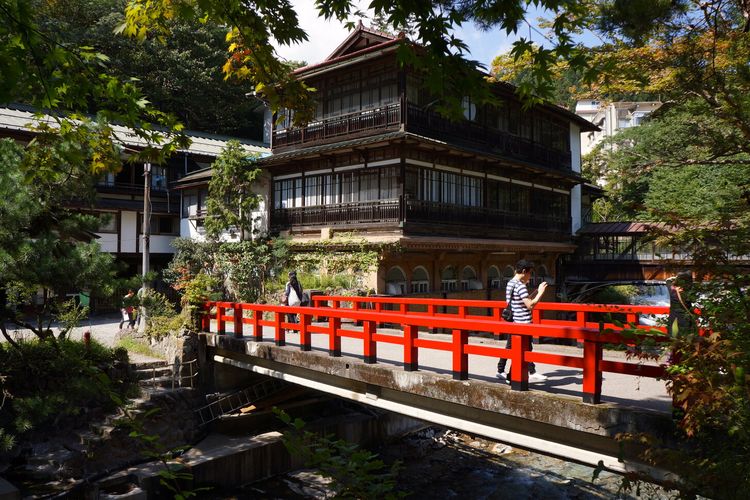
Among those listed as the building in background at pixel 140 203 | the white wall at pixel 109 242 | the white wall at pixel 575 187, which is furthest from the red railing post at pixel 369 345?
the white wall at pixel 575 187

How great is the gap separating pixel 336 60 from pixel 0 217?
14.3m

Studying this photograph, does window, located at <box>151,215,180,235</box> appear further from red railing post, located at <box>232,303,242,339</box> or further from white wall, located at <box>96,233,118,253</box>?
red railing post, located at <box>232,303,242,339</box>

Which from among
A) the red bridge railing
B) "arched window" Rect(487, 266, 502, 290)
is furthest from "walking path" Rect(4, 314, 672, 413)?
"arched window" Rect(487, 266, 502, 290)

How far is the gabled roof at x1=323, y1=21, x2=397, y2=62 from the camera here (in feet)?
66.9

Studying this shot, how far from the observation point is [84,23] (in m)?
37.4

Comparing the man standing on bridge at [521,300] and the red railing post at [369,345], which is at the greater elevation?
the man standing on bridge at [521,300]

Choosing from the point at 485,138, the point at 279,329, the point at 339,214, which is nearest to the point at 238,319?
the point at 279,329

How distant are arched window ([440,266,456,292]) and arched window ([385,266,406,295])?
2.30 m

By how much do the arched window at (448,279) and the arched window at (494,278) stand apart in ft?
7.97

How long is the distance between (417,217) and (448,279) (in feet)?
12.9

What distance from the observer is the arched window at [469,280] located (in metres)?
22.8

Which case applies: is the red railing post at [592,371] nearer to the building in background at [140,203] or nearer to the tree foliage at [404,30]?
the tree foliage at [404,30]

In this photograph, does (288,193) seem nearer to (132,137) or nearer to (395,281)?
(132,137)

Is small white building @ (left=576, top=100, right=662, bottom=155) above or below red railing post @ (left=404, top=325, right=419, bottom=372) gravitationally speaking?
above
